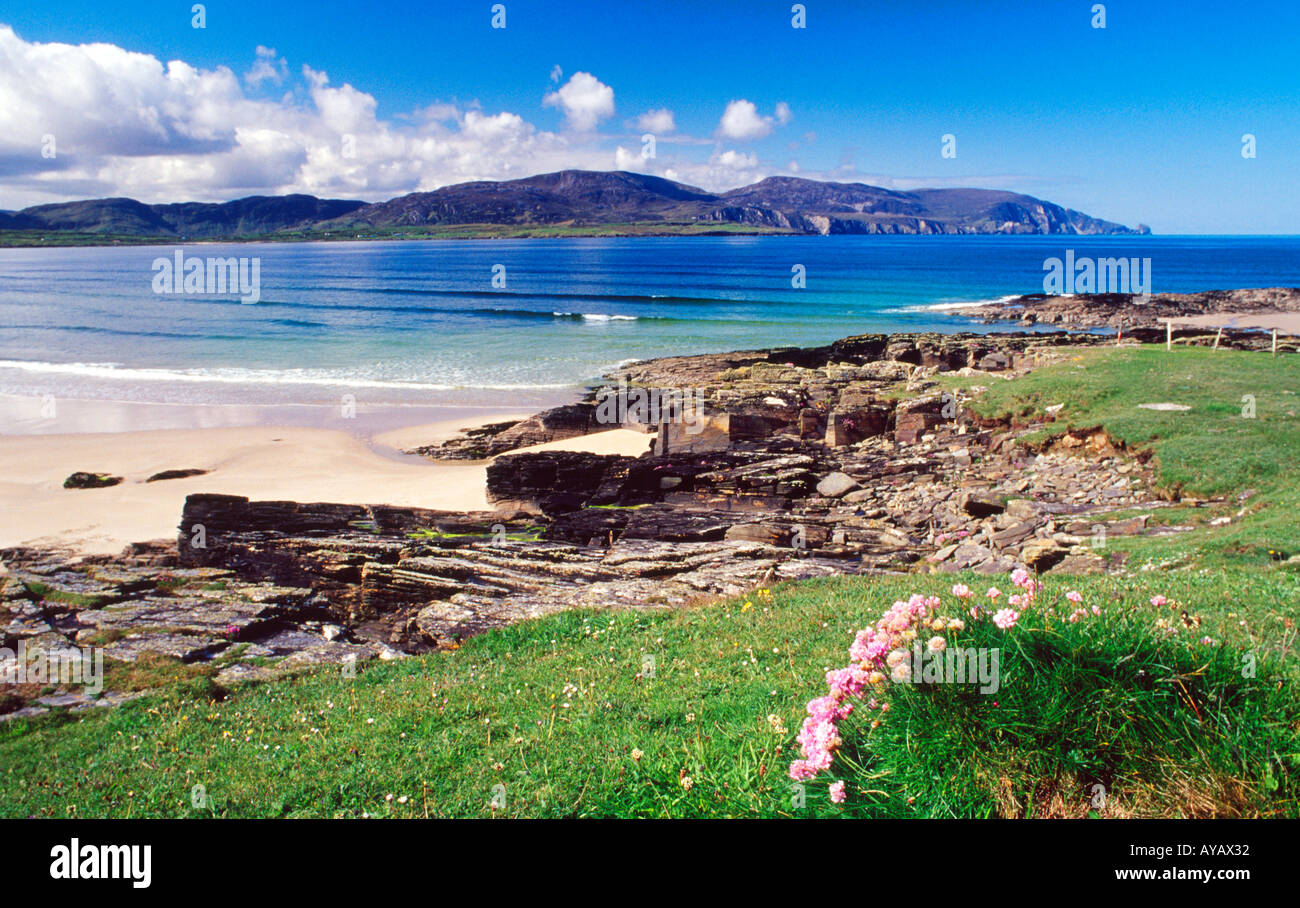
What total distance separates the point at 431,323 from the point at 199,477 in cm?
4516

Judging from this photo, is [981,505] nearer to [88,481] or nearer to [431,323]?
[88,481]

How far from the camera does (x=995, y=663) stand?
473 cm

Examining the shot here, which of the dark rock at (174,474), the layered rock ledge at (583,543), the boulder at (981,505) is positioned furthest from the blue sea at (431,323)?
the boulder at (981,505)

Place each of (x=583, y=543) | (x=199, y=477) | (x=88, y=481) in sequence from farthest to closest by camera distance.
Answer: (x=199, y=477) → (x=88, y=481) → (x=583, y=543)

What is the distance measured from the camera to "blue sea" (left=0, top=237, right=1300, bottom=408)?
42.6m

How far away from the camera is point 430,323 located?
67312 mm

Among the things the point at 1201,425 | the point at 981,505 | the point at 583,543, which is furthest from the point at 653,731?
the point at 1201,425

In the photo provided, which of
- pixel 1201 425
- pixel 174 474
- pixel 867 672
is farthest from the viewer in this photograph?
pixel 174 474

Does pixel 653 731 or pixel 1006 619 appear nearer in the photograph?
pixel 1006 619

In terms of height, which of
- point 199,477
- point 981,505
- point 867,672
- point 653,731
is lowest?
point 653,731

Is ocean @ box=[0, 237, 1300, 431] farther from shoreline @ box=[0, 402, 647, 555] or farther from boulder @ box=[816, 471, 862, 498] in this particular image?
boulder @ box=[816, 471, 862, 498]
